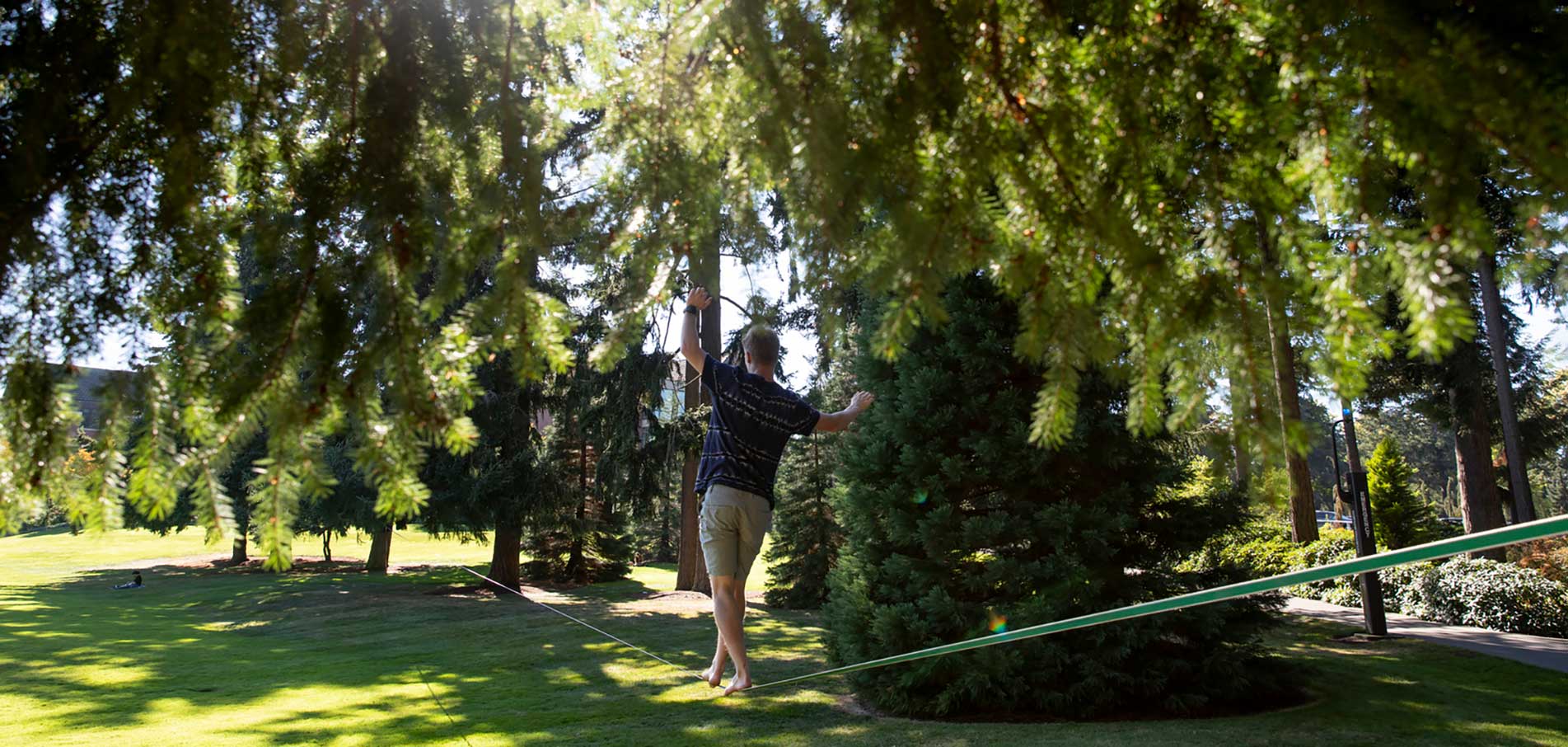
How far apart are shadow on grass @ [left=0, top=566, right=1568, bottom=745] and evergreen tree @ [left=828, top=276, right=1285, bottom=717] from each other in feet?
0.98

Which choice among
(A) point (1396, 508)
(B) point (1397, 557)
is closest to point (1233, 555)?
(B) point (1397, 557)

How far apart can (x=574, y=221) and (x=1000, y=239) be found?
1112 millimetres

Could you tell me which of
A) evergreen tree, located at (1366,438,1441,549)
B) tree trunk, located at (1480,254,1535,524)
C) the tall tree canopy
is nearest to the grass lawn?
the tall tree canopy

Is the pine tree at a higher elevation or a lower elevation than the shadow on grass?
higher

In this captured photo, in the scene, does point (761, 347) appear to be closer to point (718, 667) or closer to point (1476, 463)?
point (718, 667)

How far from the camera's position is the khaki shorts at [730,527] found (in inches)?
183

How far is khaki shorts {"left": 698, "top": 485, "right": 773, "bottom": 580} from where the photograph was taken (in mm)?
4656

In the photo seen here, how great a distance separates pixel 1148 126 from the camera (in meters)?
1.84

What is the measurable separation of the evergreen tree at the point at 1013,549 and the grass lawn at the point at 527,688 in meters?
0.27

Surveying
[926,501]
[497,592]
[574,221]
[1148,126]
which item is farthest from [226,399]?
[497,592]

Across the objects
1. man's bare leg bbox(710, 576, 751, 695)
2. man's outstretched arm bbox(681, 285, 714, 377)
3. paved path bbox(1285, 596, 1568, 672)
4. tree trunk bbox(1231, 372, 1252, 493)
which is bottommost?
paved path bbox(1285, 596, 1568, 672)

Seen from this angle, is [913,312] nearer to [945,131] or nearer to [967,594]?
[945,131]

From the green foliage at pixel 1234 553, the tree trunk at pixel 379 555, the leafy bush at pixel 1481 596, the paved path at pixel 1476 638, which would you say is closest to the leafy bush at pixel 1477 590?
the leafy bush at pixel 1481 596

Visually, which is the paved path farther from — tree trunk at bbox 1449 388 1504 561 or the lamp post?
tree trunk at bbox 1449 388 1504 561
